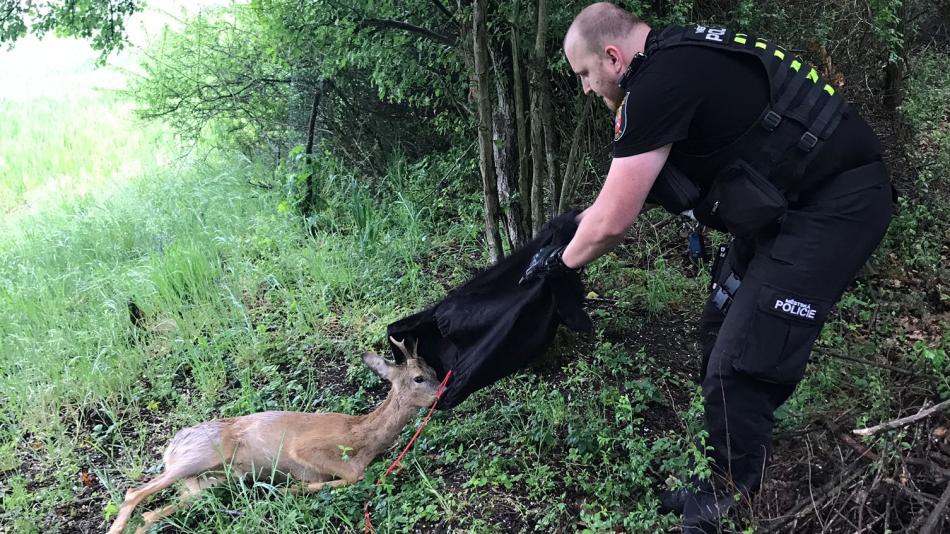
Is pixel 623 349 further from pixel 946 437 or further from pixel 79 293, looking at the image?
pixel 79 293

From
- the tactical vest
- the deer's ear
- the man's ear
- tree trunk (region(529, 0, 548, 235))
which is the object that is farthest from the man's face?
the deer's ear

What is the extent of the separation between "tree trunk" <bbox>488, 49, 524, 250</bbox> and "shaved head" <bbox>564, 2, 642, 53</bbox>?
1661 millimetres

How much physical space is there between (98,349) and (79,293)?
123 centimetres

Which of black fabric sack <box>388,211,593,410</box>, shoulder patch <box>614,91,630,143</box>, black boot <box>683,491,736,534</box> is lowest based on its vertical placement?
black boot <box>683,491,736,534</box>

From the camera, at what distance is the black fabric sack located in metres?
3.31

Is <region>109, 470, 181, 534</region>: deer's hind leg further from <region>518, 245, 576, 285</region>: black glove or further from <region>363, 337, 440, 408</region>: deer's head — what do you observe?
<region>518, 245, 576, 285</region>: black glove

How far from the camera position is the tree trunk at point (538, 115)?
3816mm

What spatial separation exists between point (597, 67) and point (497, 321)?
4.23 ft

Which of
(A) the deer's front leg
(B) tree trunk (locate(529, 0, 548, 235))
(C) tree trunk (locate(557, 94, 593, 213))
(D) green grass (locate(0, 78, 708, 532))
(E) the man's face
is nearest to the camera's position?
(E) the man's face

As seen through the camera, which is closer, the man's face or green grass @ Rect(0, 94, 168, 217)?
the man's face

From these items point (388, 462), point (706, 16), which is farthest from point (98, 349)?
point (706, 16)

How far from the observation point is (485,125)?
4082 millimetres

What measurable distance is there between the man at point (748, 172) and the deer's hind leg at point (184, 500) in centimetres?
231

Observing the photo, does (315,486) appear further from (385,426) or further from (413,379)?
(413,379)
